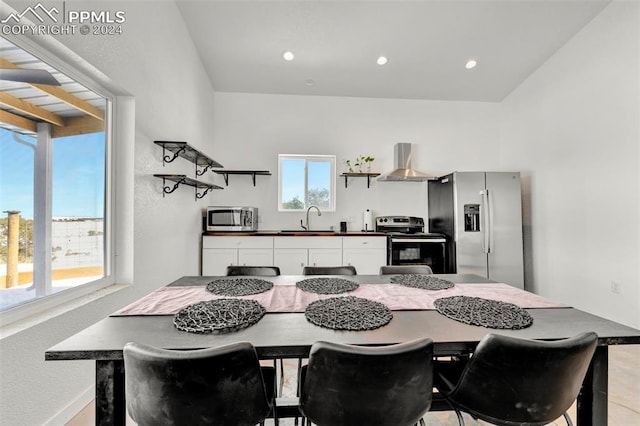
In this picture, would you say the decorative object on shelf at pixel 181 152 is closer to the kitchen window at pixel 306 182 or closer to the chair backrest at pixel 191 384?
the kitchen window at pixel 306 182

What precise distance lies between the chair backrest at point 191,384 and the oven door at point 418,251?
307 cm

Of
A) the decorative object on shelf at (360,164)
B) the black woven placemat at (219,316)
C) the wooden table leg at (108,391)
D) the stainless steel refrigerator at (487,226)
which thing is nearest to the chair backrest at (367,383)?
the black woven placemat at (219,316)

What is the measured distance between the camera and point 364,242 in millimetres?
3736

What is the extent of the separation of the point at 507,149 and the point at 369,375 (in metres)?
4.81

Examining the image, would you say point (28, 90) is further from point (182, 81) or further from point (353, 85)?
point (353, 85)

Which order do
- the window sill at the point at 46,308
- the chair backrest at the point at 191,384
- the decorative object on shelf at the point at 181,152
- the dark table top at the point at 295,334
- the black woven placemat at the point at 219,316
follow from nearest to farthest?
the chair backrest at the point at 191,384
the dark table top at the point at 295,334
the black woven placemat at the point at 219,316
the window sill at the point at 46,308
the decorative object on shelf at the point at 181,152

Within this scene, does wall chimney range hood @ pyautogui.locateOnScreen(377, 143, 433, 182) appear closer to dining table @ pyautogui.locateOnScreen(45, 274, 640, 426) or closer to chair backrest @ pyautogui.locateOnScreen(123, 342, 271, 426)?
dining table @ pyautogui.locateOnScreen(45, 274, 640, 426)

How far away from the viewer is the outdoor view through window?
1354 millimetres

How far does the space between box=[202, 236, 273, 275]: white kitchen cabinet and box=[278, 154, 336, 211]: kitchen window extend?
0.86m

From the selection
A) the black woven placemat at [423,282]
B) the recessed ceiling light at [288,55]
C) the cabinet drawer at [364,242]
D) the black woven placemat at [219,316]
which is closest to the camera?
the black woven placemat at [219,316]

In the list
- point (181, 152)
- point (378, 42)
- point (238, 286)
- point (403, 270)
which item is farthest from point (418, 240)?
point (181, 152)

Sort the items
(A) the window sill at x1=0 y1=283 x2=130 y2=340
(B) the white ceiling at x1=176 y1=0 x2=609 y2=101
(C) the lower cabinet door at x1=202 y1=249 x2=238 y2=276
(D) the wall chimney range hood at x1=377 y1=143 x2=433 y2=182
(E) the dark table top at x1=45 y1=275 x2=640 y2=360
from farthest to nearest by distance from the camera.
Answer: (D) the wall chimney range hood at x1=377 y1=143 x2=433 y2=182 → (C) the lower cabinet door at x1=202 y1=249 x2=238 y2=276 → (B) the white ceiling at x1=176 y1=0 x2=609 y2=101 → (A) the window sill at x1=0 y1=283 x2=130 y2=340 → (E) the dark table top at x1=45 y1=275 x2=640 y2=360

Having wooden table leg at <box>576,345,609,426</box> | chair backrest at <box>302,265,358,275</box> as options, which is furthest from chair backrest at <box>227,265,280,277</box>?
wooden table leg at <box>576,345,609,426</box>

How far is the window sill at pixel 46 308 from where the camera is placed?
1292 mm
